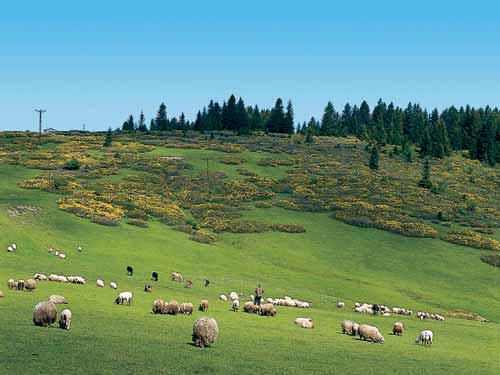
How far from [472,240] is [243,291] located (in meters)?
45.3

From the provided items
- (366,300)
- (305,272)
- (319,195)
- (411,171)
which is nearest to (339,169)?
(411,171)

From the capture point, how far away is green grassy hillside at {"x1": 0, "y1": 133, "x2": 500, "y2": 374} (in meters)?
26.1

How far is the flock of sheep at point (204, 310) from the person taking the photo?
2852 cm

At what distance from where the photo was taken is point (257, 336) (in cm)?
3275

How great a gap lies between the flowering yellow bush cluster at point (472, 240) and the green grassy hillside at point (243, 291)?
1.63m

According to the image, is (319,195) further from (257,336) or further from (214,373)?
(214,373)

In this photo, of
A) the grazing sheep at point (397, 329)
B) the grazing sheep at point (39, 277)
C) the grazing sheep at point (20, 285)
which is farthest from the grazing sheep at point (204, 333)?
the grazing sheep at point (39, 277)

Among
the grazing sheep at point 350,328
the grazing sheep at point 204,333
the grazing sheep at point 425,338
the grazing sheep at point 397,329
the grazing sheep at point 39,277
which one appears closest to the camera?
the grazing sheep at point 204,333

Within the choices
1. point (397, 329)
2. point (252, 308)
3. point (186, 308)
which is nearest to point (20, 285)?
point (186, 308)

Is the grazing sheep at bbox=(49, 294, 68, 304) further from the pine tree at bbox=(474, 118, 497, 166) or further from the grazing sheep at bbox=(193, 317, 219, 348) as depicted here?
the pine tree at bbox=(474, 118, 497, 166)

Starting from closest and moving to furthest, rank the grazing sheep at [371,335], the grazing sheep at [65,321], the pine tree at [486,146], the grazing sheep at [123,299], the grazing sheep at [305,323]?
the grazing sheep at [65,321] → the grazing sheep at [371,335] → the grazing sheep at [305,323] → the grazing sheep at [123,299] → the pine tree at [486,146]

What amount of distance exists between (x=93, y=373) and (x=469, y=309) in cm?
4980

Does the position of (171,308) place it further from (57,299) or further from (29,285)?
(29,285)

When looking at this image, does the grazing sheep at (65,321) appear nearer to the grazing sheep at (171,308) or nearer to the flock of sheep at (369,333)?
the grazing sheep at (171,308)
